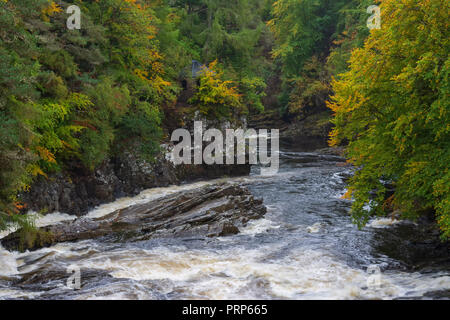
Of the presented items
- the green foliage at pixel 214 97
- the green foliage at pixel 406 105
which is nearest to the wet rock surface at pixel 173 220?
the green foliage at pixel 406 105

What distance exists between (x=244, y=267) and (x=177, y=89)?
14.0 m

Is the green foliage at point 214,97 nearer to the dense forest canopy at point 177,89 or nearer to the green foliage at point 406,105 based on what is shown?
the dense forest canopy at point 177,89

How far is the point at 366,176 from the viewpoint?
10.1 metres

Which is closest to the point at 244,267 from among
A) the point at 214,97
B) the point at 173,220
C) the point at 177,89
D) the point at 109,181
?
the point at 173,220

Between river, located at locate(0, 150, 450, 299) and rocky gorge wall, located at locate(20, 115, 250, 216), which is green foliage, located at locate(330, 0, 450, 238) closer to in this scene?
river, located at locate(0, 150, 450, 299)

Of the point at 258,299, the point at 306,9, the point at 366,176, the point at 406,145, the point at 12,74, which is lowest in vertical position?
the point at 258,299

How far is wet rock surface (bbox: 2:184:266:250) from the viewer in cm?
1132

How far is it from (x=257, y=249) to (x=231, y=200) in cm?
363

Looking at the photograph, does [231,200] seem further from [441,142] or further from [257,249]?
[441,142]

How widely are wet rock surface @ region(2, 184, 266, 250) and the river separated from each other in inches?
15.1

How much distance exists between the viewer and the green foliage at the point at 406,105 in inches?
320

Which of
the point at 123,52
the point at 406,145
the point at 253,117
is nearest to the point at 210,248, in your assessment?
the point at 406,145

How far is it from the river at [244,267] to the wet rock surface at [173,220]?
38 cm

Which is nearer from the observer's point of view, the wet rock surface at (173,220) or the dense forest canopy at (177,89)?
the dense forest canopy at (177,89)
